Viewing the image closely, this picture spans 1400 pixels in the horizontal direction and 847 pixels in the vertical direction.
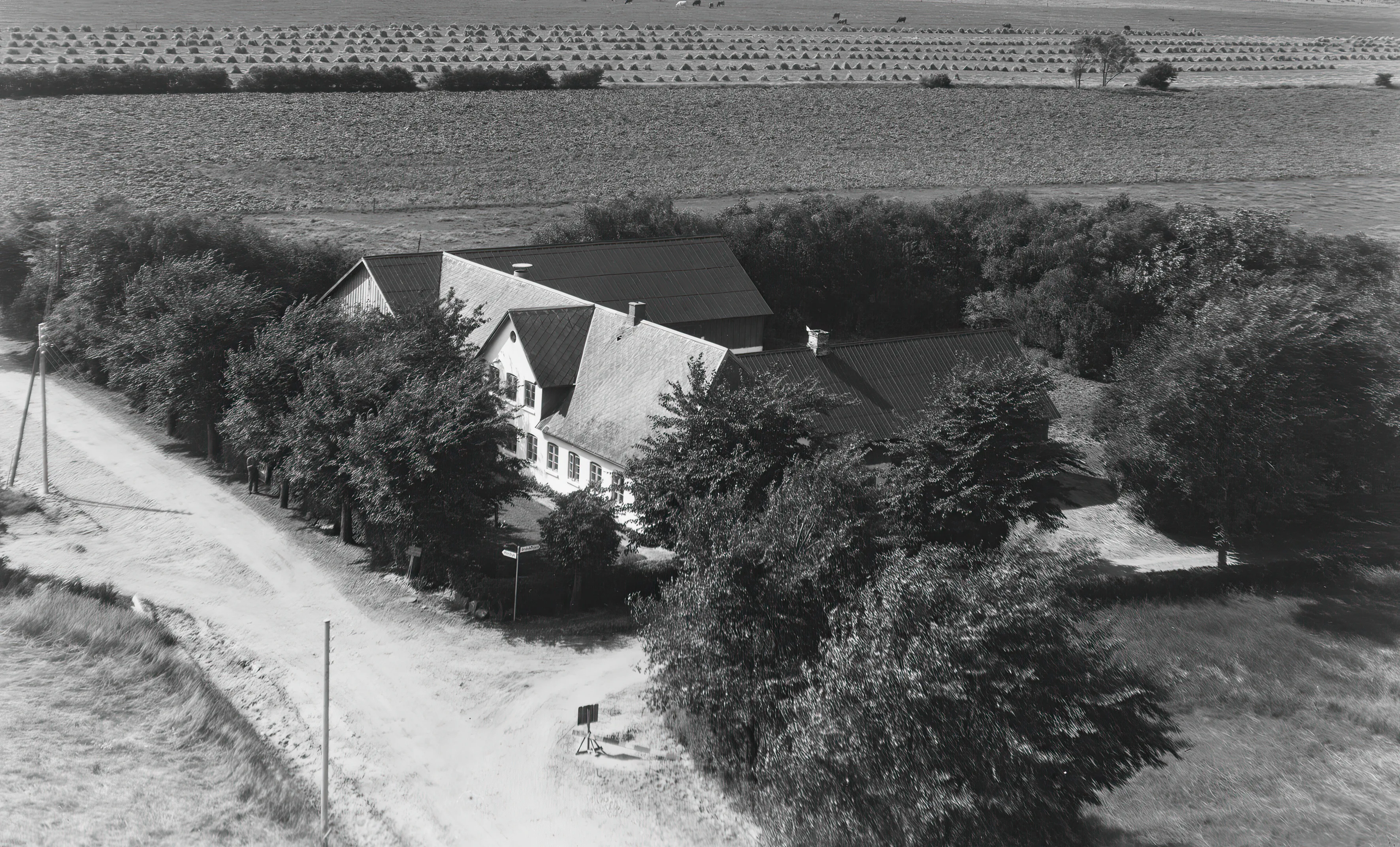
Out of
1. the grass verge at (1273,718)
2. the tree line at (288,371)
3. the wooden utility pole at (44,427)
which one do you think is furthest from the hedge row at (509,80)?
the grass verge at (1273,718)

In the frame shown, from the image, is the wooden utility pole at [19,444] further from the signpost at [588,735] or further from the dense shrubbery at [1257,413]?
the dense shrubbery at [1257,413]

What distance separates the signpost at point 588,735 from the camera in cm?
2480

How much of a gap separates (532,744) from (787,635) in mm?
6161

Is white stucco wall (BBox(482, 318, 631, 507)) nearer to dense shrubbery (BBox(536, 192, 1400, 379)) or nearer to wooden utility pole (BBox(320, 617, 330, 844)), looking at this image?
wooden utility pole (BBox(320, 617, 330, 844))

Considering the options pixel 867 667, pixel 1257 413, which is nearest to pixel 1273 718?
pixel 1257 413

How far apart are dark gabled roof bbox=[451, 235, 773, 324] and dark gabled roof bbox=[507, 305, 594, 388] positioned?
6.62 metres

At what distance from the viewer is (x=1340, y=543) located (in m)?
37.4

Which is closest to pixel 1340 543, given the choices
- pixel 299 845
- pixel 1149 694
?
pixel 1149 694

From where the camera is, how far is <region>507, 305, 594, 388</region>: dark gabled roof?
36.5m

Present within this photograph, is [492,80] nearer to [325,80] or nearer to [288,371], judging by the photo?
[325,80]

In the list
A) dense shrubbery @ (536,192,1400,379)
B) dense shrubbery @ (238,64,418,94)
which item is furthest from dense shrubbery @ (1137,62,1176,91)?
dense shrubbery @ (238,64,418,94)

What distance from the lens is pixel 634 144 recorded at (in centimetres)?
7800

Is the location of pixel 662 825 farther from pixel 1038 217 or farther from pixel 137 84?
pixel 137 84

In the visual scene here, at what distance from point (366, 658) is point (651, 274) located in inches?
873
